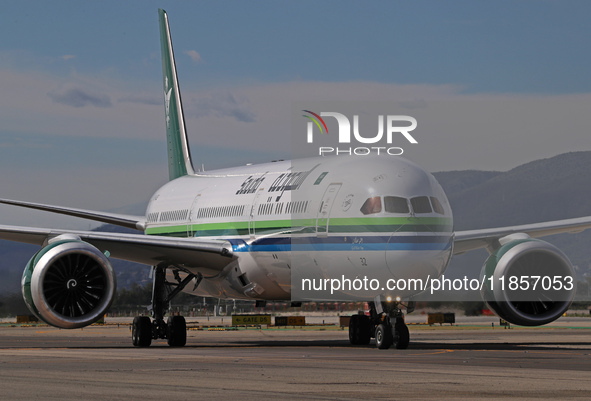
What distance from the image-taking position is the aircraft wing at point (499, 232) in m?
28.4

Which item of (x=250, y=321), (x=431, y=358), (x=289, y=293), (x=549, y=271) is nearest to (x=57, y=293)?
(x=289, y=293)


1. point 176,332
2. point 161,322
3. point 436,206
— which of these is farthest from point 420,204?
point 161,322

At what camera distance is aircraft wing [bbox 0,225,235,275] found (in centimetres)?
2808

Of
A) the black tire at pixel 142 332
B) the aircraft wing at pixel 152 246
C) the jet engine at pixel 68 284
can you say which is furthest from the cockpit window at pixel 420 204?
the black tire at pixel 142 332

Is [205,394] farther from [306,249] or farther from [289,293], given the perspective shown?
[289,293]

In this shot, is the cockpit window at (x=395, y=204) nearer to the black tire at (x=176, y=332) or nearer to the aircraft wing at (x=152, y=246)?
the aircraft wing at (x=152, y=246)

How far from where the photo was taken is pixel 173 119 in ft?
131

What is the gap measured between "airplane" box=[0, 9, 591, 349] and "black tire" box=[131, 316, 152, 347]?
26mm

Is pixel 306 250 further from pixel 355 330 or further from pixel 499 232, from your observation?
pixel 499 232

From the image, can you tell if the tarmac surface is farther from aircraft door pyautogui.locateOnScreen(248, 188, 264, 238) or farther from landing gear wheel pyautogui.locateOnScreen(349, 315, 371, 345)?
aircraft door pyautogui.locateOnScreen(248, 188, 264, 238)

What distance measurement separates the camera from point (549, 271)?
2744 centimetres

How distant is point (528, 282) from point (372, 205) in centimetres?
515

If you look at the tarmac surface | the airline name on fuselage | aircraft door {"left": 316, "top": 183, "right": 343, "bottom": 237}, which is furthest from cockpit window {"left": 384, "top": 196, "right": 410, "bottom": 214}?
the airline name on fuselage

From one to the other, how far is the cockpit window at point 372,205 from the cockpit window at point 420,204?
2.32 feet
